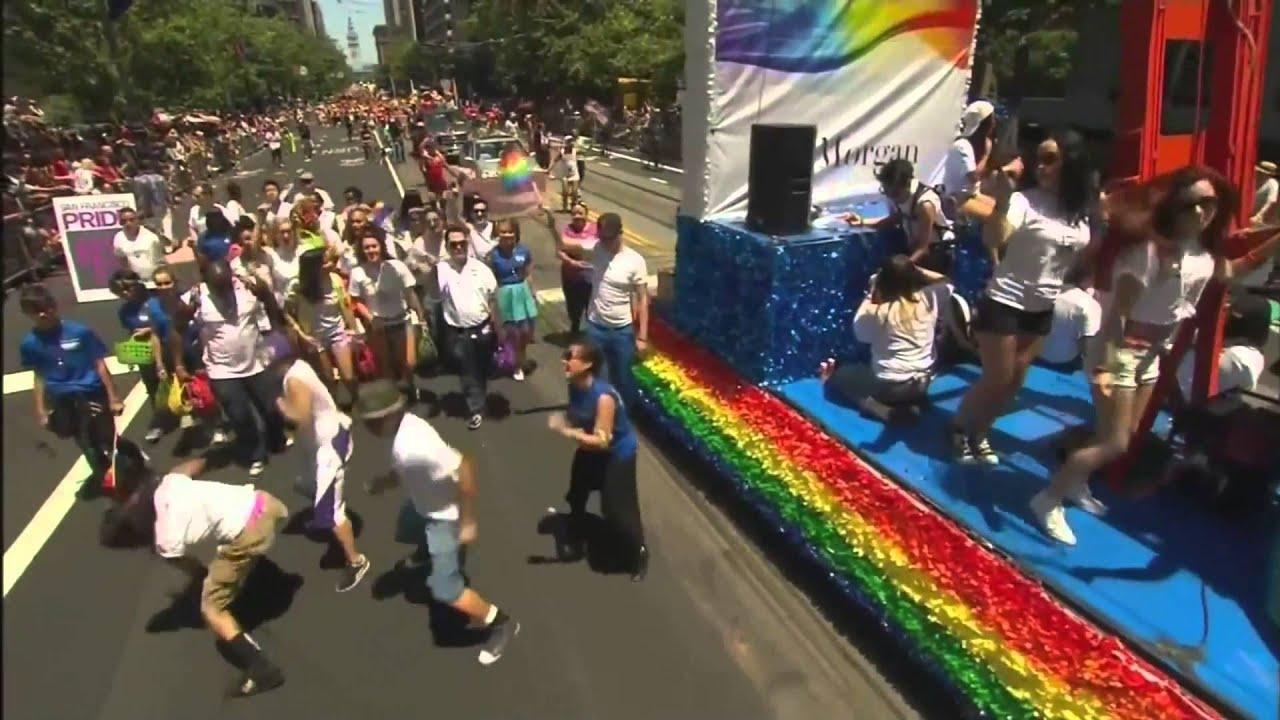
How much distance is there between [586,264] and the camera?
8289mm

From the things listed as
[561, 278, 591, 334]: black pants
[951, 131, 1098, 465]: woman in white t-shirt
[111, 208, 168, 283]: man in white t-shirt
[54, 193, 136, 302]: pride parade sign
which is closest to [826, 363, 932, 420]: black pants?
[951, 131, 1098, 465]: woman in white t-shirt

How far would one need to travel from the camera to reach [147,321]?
22.6ft

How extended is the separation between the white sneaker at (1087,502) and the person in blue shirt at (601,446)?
7.75ft

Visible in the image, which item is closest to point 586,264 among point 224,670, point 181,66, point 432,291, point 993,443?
point 432,291

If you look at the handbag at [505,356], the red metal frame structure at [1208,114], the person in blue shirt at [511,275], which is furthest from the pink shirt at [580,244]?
the red metal frame structure at [1208,114]

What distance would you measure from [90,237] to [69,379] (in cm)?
857

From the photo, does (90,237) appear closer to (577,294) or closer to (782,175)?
(577,294)

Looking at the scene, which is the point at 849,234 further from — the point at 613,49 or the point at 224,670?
the point at 613,49

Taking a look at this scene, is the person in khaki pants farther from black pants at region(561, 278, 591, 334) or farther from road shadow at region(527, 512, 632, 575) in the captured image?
black pants at region(561, 278, 591, 334)

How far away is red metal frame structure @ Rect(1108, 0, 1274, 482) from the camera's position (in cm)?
419

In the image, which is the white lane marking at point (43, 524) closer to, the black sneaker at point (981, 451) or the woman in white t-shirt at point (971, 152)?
the black sneaker at point (981, 451)

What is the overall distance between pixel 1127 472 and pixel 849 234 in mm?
2370

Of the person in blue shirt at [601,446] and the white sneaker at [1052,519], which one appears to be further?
the person in blue shirt at [601,446]

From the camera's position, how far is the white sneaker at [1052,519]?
4035mm
